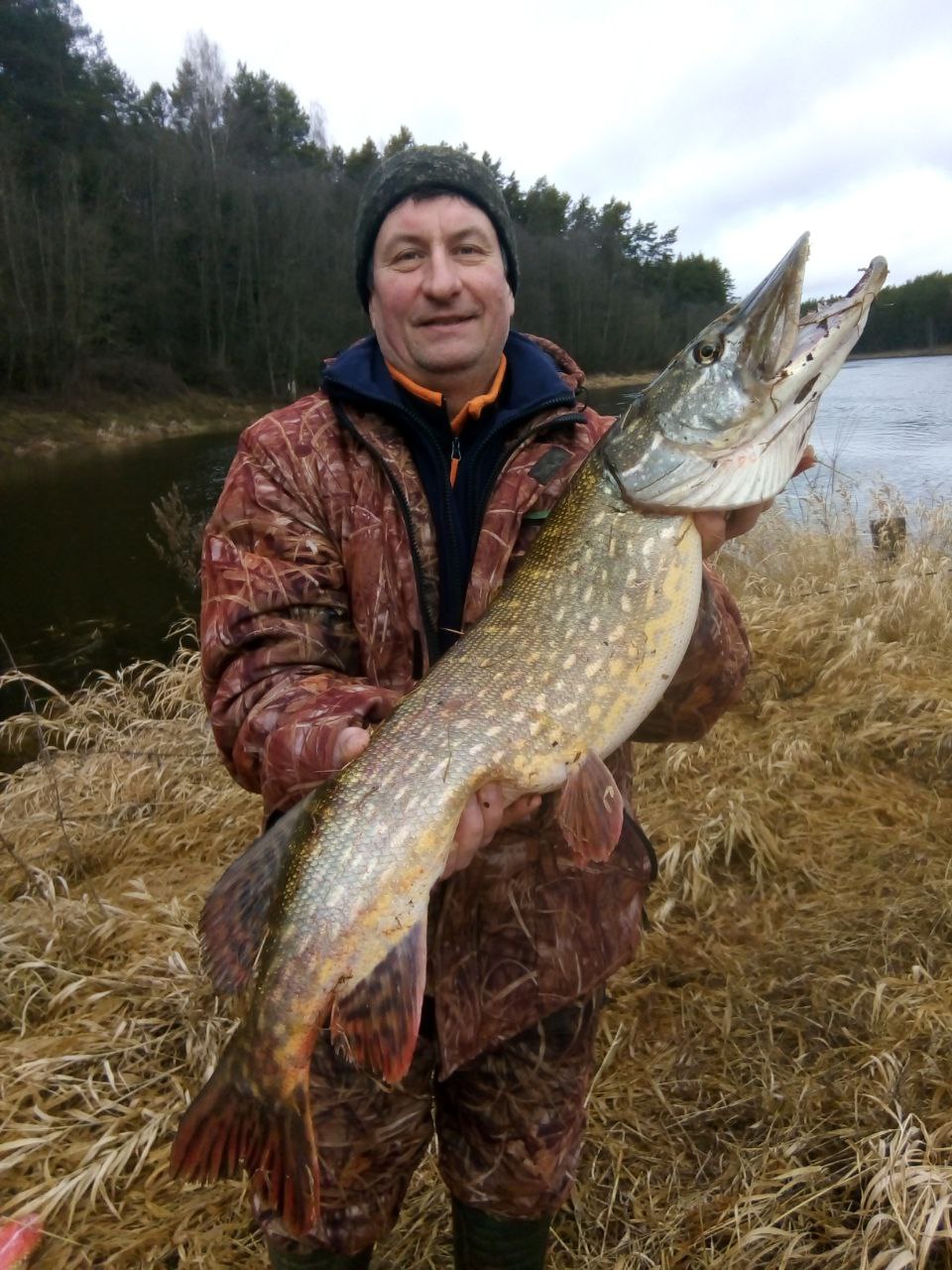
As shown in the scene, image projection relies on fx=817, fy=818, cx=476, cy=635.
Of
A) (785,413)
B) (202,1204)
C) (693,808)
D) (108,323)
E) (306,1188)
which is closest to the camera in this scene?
(306,1188)

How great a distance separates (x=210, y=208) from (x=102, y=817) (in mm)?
35402

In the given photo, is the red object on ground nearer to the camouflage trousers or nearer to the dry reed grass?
the dry reed grass

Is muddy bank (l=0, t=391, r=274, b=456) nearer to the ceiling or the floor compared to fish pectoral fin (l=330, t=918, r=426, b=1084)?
nearer to the floor

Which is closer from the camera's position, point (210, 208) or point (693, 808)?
point (693, 808)

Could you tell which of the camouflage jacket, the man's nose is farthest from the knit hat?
the camouflage jacket

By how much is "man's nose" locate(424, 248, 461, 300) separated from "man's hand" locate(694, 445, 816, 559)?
2.44 ft

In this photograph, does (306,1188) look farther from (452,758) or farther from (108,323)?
(108,323)

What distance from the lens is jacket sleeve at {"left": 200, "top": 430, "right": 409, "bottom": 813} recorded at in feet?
5.11

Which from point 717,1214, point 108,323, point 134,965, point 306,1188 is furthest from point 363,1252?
point 108,323

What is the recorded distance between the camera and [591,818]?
158 cm

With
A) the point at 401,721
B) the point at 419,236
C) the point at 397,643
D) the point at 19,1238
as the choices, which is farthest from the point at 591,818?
the point at 19,1238

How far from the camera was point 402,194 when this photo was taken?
6.48 ft

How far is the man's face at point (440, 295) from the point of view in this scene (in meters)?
1.86

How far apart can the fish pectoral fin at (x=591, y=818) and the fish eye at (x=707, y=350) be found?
0.90m
